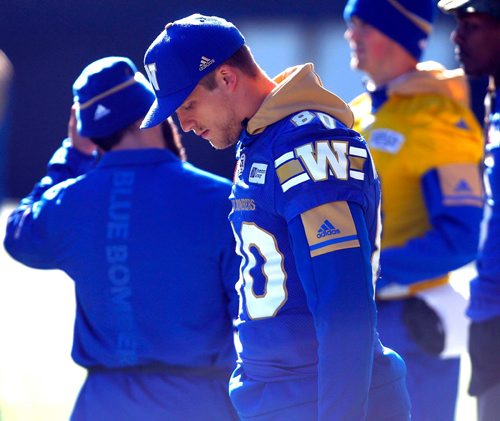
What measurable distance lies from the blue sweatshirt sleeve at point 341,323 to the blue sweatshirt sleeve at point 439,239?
1.80 m

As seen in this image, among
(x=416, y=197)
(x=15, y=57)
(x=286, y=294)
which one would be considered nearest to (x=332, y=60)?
(x=15, y=57)

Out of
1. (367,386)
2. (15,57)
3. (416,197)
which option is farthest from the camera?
(15,57)

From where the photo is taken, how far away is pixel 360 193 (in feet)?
7.60

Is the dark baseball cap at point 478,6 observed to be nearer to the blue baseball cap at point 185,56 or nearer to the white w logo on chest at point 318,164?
the blue baseball cap at point 185,56

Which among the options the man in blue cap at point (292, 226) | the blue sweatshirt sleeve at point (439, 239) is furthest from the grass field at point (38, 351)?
the man in blue cap at point (292, 226)

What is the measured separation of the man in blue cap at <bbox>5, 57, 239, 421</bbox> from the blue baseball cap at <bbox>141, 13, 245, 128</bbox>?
2.25 ft

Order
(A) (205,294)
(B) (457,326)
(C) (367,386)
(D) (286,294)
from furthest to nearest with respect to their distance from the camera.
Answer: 1. (B) (457,326)
2. (A) (205,294)
3. (D) (286,294)
4. (C) (367,386)

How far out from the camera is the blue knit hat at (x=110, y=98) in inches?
131

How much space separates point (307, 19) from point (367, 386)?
1064cm

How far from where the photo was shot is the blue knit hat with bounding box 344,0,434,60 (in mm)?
4523

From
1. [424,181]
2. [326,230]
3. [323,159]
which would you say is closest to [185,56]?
[323,159]

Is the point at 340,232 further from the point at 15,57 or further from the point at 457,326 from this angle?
the point at 15,57

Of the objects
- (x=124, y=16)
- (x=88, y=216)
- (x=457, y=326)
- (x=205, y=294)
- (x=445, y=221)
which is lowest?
(x=124, y=16)

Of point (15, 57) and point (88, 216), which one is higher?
point (88, 216)
